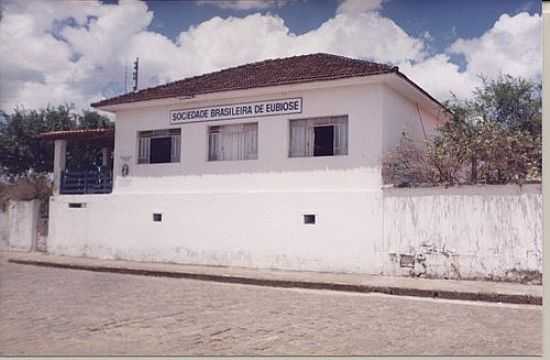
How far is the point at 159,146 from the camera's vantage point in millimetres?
16031

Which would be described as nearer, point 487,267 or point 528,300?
point 528,300

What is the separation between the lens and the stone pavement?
10.1 m

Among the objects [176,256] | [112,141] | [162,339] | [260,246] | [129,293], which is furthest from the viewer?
[112,141]

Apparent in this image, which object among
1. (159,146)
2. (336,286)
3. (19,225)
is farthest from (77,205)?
(336,286)

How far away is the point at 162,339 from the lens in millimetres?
7016

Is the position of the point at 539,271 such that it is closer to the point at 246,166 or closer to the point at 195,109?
the point at 246,166

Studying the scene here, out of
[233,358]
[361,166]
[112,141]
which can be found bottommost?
[233,358]

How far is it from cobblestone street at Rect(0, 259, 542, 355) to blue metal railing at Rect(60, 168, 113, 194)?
19.2 ft

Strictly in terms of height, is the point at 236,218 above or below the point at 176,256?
above

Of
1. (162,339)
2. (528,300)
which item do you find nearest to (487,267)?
(528,300)

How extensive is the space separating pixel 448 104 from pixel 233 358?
507 inches

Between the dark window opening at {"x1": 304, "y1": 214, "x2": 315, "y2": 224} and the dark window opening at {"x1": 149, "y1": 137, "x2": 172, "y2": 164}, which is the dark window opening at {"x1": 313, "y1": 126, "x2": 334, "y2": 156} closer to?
the dark window opening at {"x1": 304, "y1": 214, "x2": 315, "y2": 224}

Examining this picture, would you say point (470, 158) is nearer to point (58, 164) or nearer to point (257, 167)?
point (257, 167)

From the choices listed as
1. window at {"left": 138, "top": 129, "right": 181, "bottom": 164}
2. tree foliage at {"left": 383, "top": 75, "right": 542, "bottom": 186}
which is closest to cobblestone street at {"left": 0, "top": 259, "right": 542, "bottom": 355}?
tree foliage at {"left": 383, "top": 75, "right": 542, "bottom": 186}
